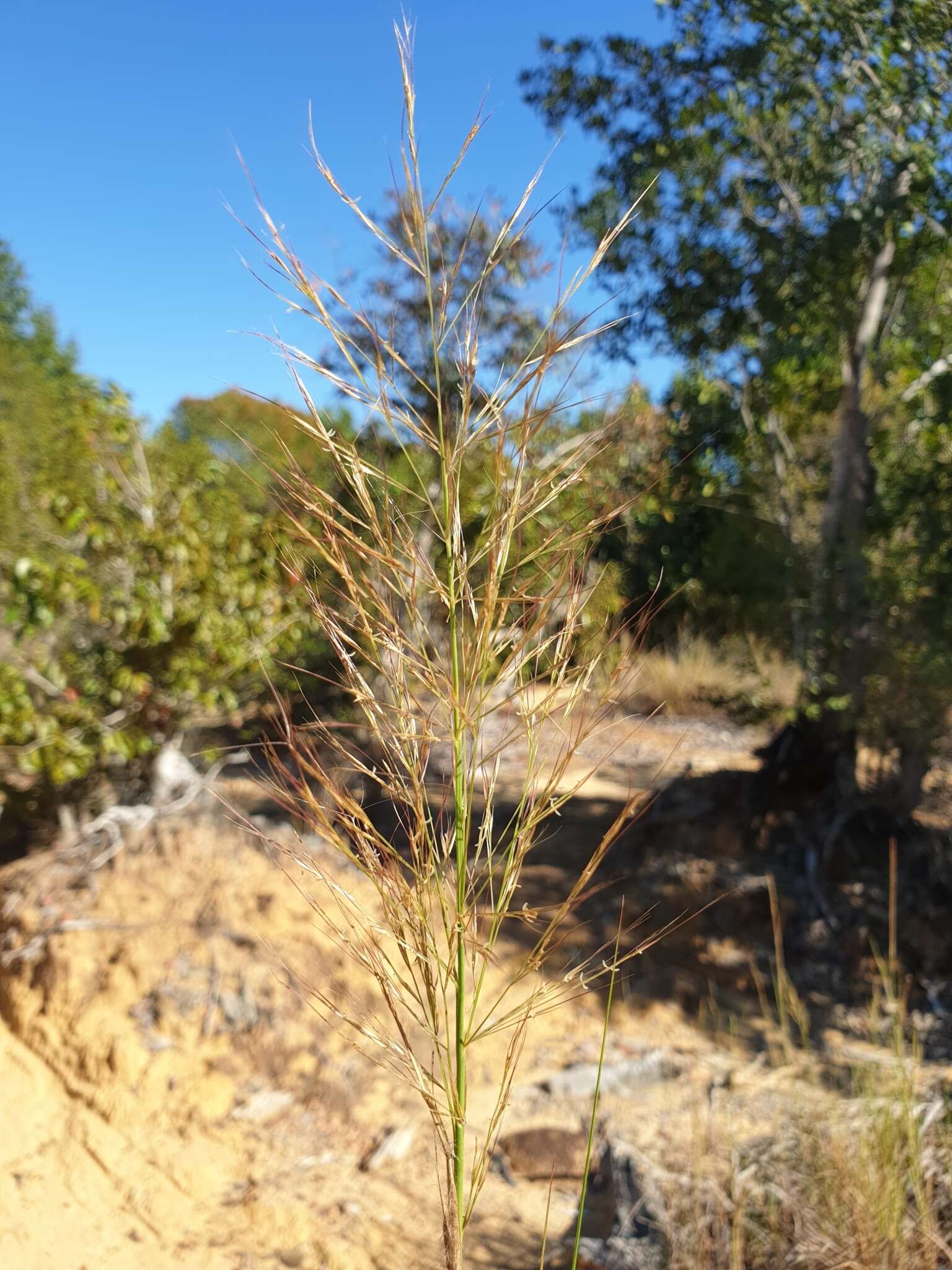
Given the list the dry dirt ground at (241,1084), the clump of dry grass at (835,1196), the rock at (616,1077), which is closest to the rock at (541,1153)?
the dry dirt ground at (241,1084)

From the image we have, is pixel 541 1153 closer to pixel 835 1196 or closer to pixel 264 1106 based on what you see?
pixel 264 1106

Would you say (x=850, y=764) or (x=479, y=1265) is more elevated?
(x=850, y=764)

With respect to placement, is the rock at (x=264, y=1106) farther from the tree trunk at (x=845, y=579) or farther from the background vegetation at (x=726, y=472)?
the tree trunk at (x=845, y=579)

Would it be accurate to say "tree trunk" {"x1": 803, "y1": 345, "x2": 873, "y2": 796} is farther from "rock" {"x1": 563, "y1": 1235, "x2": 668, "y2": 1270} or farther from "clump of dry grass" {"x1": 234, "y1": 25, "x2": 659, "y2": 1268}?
"clump of dry grass" {"x1": 234, "y1": 25, "x2": 659, "y2": 1268}

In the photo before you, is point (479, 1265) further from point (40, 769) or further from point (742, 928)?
point (40, 769)

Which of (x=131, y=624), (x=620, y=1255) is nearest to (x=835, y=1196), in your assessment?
(x=620, y=1255)

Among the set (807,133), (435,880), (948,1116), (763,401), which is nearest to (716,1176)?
(948,1116)
